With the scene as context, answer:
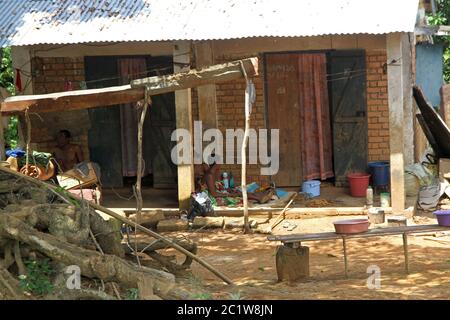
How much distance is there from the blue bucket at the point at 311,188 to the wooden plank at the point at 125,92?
5.85m

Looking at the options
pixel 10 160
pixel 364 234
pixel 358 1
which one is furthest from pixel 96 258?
pixel 358 1

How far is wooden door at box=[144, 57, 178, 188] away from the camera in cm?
1486

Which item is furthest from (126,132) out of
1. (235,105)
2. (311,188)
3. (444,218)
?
(444,218)

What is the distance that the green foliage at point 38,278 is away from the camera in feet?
23.5

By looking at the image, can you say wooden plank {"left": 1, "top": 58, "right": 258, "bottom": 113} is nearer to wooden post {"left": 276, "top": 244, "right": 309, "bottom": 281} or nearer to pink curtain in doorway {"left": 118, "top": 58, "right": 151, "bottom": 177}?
wooden post {"left": 276, "top": 244, "right": 309, "bottom": 281}

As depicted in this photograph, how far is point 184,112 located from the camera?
12.9m

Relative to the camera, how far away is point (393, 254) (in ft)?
36.0

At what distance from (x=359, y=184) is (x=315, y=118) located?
1.45 meters

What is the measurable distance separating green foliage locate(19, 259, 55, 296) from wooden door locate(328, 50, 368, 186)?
784 centimetres

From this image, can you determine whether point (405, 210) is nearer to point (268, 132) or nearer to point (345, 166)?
point (345, 166)

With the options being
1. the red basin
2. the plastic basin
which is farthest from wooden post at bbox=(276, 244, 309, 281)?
the plastic basin

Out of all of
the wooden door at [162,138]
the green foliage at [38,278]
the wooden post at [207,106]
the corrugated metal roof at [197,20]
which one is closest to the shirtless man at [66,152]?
the wooden door at [162,138]

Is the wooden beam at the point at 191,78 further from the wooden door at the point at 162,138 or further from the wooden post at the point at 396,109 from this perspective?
the wooden door at the point at 162,138
